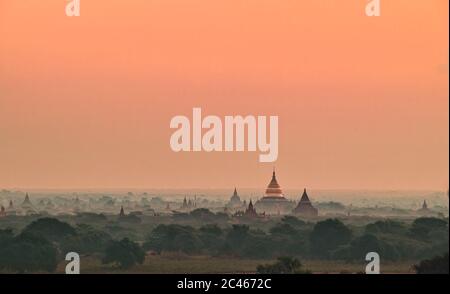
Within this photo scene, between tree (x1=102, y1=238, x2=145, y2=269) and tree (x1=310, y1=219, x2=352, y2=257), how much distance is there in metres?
7.10

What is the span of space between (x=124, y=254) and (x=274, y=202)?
82.9 feet

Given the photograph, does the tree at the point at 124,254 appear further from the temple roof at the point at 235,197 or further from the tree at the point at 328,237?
the temple roof at the point at 235,197

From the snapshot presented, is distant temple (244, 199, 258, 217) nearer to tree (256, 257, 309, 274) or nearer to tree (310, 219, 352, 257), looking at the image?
tree (310, 219, 352, 257)

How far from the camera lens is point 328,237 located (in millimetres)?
47844

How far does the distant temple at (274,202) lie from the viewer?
62681mm

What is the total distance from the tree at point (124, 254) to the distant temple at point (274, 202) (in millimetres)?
18879

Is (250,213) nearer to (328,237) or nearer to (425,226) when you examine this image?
(425,226)
